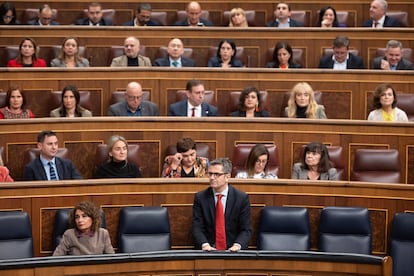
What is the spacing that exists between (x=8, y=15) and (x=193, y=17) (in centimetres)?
118

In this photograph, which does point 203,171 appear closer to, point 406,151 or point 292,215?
point 292,215

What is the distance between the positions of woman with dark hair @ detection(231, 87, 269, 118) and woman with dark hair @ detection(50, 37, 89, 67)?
1051 mm

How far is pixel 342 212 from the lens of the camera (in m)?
4.15

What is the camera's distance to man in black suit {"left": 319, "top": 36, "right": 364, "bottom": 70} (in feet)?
18.5

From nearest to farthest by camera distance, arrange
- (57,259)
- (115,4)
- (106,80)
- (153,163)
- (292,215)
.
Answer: (57,259)
(292,215)
(153,163)
(106,80)
(115,4)

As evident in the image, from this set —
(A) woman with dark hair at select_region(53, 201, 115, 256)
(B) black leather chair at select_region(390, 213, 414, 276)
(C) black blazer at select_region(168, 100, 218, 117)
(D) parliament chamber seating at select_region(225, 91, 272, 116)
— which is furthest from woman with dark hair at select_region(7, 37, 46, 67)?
(B) black leather chair at select_region(390, 213, 414, 276)

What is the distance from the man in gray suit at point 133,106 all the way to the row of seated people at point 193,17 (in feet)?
3.73

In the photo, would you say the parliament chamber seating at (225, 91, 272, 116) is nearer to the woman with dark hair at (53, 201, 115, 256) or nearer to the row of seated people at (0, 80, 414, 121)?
the row of seated people at (0, 80, 414, 121)

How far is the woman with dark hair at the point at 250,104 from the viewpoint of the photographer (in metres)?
5.10

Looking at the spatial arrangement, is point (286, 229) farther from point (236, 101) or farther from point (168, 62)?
point (168, 62)

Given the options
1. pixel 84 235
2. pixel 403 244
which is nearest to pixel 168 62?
pixel 84 235

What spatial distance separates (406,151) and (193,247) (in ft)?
3.99

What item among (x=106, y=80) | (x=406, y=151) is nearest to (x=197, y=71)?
(x=106, y=80)

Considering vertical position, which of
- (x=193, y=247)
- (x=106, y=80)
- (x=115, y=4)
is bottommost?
(x=193, y=247)
